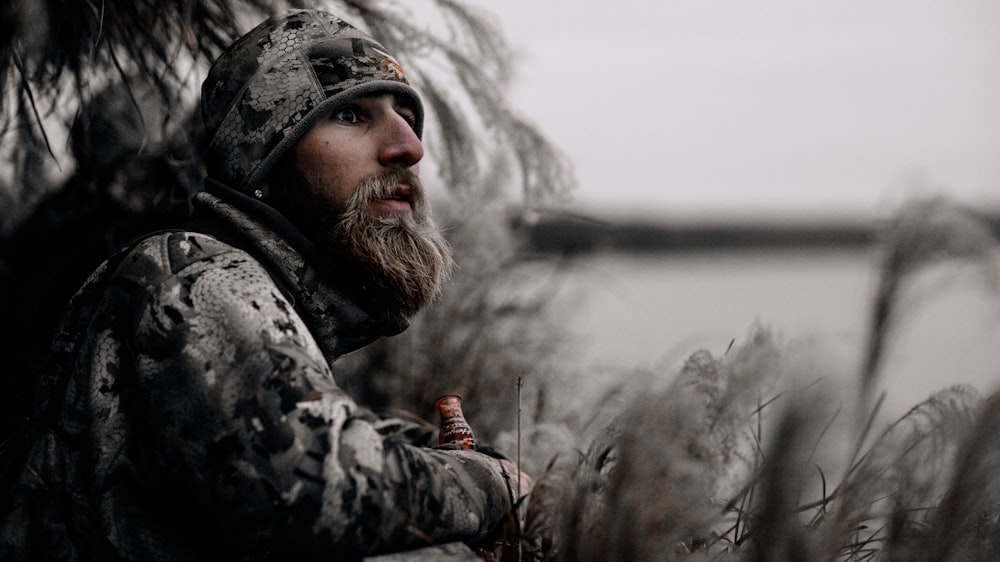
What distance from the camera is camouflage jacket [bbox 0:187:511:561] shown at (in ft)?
4.46

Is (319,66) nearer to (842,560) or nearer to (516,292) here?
(842,560)

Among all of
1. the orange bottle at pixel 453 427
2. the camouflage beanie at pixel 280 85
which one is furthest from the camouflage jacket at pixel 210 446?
the camouflage beanie at pixel 280 85

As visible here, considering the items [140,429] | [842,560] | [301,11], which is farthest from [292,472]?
[301,11]

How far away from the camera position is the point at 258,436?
1.36 metres

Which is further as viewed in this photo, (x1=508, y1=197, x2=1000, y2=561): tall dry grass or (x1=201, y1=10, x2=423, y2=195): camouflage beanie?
(x1=201, y1=10, x2=423, y2=195): camouflage beanie

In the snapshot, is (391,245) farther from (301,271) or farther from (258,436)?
(258,436)

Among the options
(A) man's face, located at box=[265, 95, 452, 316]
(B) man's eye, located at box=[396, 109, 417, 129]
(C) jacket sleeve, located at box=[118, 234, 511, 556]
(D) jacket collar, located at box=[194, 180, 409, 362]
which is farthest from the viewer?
(B) man's eye, located at box=[396, 109, 417, 129]

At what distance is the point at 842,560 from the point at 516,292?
2.90m

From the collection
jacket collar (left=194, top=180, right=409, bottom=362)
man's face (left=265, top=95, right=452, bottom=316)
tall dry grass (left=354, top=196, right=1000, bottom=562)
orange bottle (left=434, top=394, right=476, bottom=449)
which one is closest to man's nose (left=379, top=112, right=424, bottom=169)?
man's face (left=265, top=95, right=452, bottom=316)

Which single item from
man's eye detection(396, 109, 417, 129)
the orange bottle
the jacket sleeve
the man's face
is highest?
man's eye detection(396, 109, 417, 129)

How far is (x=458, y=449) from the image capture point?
1707 mm

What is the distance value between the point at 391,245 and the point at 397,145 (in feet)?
0.73

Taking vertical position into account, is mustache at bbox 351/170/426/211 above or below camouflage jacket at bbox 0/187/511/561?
above

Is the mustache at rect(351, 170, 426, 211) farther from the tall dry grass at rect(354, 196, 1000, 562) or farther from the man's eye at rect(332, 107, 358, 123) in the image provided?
the tall dry grass at rect(354, 196, 1000, 562)
